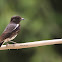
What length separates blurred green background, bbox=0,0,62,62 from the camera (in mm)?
2346

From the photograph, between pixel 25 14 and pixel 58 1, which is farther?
pixel 58 1

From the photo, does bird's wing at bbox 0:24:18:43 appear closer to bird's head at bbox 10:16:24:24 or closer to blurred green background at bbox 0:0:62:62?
bird's head at bbox 10:16:24:24

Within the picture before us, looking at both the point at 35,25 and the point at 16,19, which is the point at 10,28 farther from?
the point at 35,25

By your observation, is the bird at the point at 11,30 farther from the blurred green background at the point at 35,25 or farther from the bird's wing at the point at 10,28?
the blurred green background at the point at 35,25

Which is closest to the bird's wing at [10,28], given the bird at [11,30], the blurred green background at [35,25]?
the bird at [11,30]

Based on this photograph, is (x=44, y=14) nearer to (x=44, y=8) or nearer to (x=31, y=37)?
(x=44, y=8)

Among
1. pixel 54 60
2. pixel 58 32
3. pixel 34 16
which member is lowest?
pixel 54 60

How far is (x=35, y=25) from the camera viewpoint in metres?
2.34

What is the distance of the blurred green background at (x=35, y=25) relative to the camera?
7.70 feet

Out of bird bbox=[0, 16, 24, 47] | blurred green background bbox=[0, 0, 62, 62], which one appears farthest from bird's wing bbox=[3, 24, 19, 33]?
blurred green background bbox=[0, 0, 62, 62]

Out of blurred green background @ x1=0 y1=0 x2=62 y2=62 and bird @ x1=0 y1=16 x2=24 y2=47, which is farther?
blurred green background @ x1=0 y1=0 x2=62 y2=62

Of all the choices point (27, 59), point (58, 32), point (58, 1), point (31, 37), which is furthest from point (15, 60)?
point (58, 1)

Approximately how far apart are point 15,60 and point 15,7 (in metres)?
0.47

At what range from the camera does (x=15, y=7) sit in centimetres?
242
